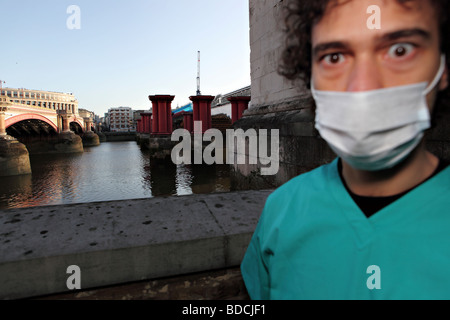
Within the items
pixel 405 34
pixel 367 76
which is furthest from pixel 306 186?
pixel 405 34

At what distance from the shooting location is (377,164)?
71cm

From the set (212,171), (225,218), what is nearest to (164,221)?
(225,218)

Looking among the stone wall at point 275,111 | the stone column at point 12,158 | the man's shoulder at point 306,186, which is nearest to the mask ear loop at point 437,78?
the man's shoulder at point 306,186

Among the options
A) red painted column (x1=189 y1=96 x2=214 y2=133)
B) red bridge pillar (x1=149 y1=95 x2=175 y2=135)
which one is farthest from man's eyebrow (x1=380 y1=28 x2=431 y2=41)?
red bridge pillar (x1=149 y1=95 x2=175 y2=135)

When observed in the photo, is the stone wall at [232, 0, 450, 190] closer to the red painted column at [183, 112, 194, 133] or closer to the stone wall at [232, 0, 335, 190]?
the stone wall at [232, 0, 335, 190]

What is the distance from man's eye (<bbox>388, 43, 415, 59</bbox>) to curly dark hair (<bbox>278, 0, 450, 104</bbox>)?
10 centimetres

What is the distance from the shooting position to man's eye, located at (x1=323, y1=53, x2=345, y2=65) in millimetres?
730

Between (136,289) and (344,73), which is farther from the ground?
(344,73)

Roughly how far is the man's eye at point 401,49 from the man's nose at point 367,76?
0.16 ft

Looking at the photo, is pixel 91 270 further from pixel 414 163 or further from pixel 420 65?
pixel 420 65

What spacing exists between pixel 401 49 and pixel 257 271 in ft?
2.75

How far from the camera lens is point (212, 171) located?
521 inches

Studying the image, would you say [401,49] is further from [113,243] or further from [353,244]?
[113,243]
